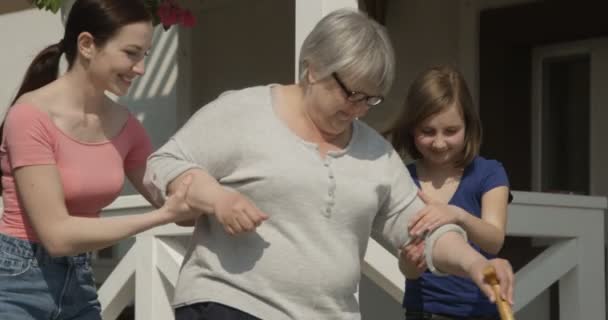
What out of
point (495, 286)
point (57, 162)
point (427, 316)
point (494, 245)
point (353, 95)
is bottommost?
point (427, 316)

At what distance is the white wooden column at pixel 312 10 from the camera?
455cm

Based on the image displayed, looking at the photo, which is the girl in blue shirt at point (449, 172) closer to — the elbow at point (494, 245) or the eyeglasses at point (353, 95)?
the elbow at point (494, 245)

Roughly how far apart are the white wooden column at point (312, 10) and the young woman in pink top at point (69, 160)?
4.69 feet

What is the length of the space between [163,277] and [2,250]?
2465 millimetres

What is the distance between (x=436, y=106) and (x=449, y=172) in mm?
205

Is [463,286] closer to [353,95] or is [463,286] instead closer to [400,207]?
[400,207]

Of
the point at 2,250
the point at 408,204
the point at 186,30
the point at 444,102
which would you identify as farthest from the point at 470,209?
the point at 186,30

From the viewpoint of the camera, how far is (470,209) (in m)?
3.59

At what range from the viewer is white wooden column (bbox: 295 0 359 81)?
455 cm

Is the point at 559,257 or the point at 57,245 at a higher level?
the point at 57,245

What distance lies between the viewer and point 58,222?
9.65 ft

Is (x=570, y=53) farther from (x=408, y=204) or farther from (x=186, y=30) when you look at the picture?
(x=408, y=204)

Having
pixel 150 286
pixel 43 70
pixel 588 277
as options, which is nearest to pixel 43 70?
pixel 43 70

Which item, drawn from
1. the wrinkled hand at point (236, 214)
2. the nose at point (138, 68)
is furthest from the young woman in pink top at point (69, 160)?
the wrinkled hand at point (236, 214)
